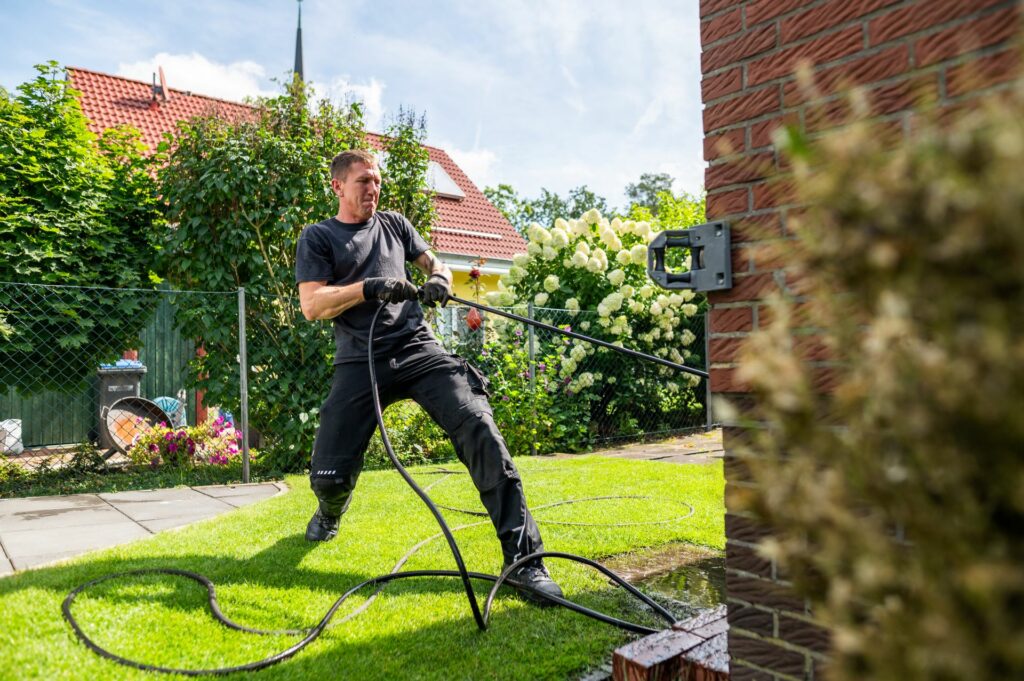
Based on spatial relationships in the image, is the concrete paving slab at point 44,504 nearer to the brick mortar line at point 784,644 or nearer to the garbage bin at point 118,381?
the garbage bin at point 118,381

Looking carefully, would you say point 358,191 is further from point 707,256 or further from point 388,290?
point 707,256

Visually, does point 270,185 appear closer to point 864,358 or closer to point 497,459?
point 497,459

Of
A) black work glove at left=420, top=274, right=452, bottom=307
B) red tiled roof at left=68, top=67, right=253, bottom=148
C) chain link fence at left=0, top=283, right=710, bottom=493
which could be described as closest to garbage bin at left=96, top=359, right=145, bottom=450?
chain link fence at left=0, top=283, right=710, bottom=493

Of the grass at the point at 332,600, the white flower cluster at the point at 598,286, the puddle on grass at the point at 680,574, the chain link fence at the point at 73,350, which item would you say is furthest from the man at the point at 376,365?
the white flower cluster at the point at 598,286

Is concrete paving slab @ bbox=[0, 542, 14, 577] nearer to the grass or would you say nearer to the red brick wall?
the grass

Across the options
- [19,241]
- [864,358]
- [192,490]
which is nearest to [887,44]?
[864,358]

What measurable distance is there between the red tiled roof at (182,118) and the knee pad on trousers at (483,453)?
8023mm

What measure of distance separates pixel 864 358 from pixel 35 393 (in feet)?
22.2

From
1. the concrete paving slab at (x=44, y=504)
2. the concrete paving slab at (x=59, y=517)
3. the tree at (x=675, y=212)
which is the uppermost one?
the tree at (x=675, y=212)

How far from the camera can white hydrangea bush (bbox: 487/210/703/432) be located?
837cm

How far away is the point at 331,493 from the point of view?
11.5 ft

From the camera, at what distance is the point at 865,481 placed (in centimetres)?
72

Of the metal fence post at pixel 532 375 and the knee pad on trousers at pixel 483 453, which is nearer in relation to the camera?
the knee pad on trousers at pixel 483 453

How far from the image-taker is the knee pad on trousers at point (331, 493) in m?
3.46
